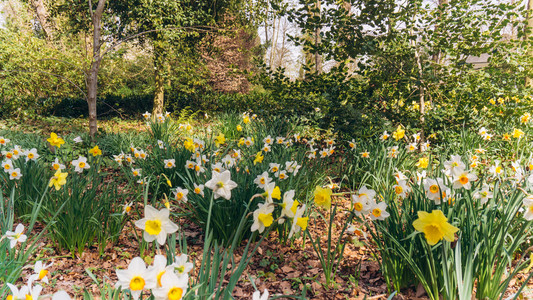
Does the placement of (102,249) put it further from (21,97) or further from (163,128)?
(21,97)

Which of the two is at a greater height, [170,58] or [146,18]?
[146,18]

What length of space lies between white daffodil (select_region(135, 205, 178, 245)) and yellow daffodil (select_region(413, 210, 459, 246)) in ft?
2.74

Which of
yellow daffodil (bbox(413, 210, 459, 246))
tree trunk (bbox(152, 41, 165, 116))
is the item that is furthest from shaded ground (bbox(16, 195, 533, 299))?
tree trunk (bbox(152, 41, 165, 116))

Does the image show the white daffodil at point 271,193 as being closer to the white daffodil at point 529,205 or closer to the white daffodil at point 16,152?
the white daffodil at point 529,205

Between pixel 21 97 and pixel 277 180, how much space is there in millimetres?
8630

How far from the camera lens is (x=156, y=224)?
1046 mm

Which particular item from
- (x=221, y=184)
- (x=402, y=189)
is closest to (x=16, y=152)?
(x=221, y=184)

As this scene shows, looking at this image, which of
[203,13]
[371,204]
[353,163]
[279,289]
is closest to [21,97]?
[203,13]

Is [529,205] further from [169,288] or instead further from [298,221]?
[169,288]

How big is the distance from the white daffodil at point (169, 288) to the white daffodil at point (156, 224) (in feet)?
0.79

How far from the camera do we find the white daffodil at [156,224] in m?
1.03

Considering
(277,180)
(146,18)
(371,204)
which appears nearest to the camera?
(371,204)

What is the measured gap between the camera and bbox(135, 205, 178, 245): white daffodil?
40.4 inches

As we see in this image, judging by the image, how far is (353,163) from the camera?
3.69 meters
